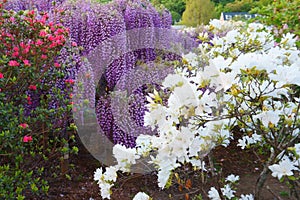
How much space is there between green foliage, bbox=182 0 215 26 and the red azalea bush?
12.5 metres

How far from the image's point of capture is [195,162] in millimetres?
1688

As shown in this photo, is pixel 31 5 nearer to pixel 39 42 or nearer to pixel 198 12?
pixel 39 42

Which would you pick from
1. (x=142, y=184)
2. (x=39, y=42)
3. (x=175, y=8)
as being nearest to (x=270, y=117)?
(x=39, y=42)

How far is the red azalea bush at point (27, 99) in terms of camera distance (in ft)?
8.14

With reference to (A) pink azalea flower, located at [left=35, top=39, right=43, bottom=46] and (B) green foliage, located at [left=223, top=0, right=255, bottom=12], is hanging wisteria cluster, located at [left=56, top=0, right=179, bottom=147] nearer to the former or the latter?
(A) pink azalea flower, located at [left=35, top=39, right=43, bottom=46]

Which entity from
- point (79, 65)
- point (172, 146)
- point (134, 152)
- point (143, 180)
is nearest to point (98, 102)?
point (79, 65)

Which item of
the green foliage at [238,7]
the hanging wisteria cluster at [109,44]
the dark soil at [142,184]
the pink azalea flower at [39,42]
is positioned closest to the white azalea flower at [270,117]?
the dark soil at [142,184]

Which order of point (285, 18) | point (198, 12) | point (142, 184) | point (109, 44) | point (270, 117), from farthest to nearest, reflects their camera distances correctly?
point (198, 12) < point (109, 44) < point (285, 18) < point (142, 184) < point (270, 117)

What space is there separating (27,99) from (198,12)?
43.0 ft

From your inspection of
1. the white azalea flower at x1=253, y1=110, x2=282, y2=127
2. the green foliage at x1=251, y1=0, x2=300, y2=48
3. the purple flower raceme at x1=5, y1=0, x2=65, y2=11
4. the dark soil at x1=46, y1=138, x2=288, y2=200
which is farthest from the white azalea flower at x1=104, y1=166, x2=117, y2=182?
the purple flower raceme at x1=5, y1=0, x2=65, y2=11

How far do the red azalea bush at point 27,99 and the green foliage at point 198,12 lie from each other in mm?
12451

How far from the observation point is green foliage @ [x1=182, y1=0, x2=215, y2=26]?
49.5ft

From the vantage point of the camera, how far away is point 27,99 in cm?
275

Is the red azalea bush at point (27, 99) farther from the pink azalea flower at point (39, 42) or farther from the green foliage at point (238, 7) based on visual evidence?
the green foliage at point (238, 7)
